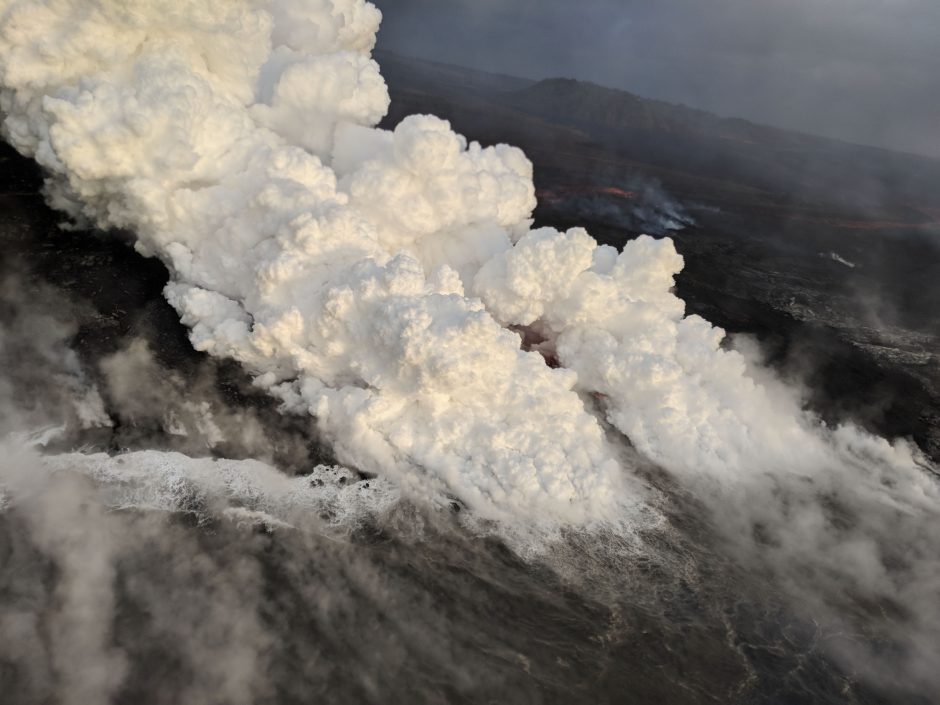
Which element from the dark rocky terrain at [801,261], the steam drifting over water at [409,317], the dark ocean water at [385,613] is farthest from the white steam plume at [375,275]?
the dark rocky terrain at [801,261]

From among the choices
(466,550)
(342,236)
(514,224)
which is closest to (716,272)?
(514,224)

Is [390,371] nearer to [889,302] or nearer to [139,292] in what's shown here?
[139,292]

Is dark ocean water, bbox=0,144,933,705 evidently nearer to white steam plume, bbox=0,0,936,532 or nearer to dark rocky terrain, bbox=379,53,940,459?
white steam plume, bbox=0,0,936,532

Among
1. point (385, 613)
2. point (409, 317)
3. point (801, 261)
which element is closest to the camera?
point (385, 613)

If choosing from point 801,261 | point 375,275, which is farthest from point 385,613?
point 801,261

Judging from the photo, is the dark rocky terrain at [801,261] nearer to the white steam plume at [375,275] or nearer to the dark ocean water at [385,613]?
the white steam plume at [375,275]

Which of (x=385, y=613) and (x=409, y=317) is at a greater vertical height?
(x=409, y=317)

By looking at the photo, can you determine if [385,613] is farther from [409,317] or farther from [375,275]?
[375,275]
